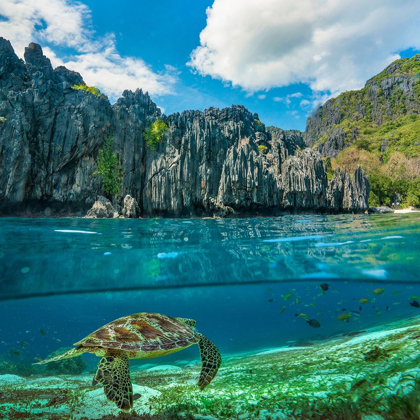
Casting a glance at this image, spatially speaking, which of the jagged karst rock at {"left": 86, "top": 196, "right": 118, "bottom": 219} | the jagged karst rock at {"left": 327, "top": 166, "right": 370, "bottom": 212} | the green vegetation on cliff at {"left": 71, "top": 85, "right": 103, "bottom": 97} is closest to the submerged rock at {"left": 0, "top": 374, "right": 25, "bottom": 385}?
the jagged karst rock at {"left": 86, "top": 196, "right": 118, "bottom": 219}

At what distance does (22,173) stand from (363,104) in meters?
135

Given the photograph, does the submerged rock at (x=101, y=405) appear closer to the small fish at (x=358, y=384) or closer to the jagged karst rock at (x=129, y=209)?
the small fish at (x=358, y=384)

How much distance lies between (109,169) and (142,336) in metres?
40.0

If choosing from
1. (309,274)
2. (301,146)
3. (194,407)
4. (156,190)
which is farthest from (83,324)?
(301,146)

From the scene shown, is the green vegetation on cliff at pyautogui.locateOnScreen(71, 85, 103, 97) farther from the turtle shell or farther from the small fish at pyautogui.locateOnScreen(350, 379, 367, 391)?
the small fish at pyautogui.locateOnScreen(350, 379, 367, 391)

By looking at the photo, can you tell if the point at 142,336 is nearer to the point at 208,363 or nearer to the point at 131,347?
the point at 131,347

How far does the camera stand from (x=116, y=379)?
2666mm

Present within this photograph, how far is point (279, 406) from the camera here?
9.76 ft

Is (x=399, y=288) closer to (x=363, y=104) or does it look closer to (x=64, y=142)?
(x=64, y=142)

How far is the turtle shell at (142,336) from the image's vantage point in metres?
3.05

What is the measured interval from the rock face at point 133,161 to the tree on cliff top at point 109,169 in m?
0.84

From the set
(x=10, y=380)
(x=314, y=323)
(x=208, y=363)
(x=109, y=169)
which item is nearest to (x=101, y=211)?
(x=109, y=169)

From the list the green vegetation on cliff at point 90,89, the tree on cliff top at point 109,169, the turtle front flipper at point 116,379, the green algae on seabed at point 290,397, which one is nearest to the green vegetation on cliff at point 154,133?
the tree on cliff top at point 109,169

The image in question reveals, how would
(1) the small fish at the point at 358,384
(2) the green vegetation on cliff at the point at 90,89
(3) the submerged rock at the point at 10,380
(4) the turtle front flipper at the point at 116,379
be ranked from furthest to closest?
1. (2) the green vegetation on cliff at the point at 90,89
2. (3) the submerged rock at the point at 10,380
3. (1) the small fish at the point at 358,384
4. (4) the turtle front flipper at the point at 116,379
